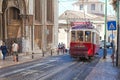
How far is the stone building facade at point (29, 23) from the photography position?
46906mm

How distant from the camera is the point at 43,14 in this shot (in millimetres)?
57719

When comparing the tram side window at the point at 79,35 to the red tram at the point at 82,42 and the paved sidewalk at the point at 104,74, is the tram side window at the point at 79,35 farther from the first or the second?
the paved sidewalk at the point at 104,74

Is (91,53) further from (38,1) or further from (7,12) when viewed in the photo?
(38,1)

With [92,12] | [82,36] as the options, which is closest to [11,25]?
[82,36]

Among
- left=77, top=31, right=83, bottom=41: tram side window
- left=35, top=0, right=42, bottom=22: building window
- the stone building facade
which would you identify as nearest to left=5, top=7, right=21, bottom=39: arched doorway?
the stone building facade

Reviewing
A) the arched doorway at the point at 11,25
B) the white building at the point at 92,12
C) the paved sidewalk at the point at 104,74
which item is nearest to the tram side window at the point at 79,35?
the paved sidewalk at the point at 104,74

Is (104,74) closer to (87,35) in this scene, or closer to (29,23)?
(87,35)

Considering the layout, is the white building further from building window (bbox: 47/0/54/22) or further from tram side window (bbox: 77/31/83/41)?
tram side window (bbox: 77/31/83/41)

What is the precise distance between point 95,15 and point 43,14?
2839 inches

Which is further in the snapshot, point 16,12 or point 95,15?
point 95,15

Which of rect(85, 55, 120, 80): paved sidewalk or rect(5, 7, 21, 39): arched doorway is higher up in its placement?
rect(5, 7, 21, 39): arched doorway

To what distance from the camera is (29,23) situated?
2014 inches

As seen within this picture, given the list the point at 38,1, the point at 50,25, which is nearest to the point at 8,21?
the point at 38,1

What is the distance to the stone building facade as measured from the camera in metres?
46.9
